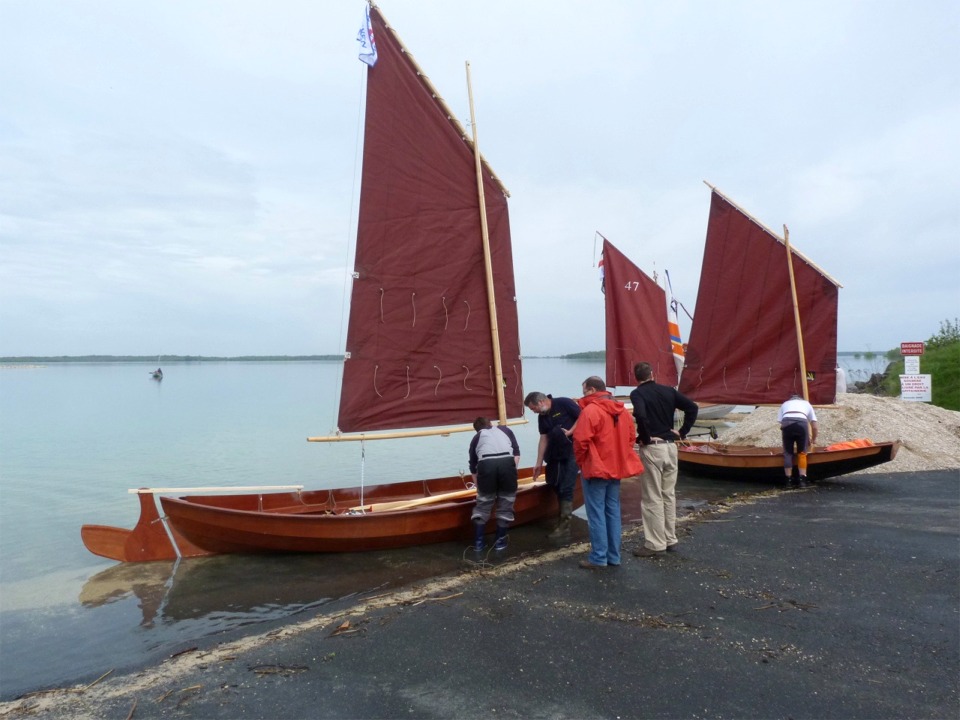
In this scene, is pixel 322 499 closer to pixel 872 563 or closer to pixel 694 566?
pixel 694 566

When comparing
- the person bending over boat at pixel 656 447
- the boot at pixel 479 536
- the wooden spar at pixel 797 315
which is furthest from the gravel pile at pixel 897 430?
the boot at pixel 479 536

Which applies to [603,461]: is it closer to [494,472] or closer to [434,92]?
[494,472]

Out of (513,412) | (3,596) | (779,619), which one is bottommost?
(3,596)

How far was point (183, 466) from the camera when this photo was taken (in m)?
19.9

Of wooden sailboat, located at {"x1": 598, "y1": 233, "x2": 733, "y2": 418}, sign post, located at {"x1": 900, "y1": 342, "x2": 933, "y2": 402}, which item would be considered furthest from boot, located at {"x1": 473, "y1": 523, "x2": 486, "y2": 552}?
sign post, located at {"x1": 900, "y1": 342, "x2": 933, "y2": 402}

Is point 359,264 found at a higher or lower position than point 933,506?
higher

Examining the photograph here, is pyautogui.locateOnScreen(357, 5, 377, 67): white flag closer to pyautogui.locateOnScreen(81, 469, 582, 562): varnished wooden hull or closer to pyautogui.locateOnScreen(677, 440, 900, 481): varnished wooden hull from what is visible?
pyautogui.locateOnScreen(81, 469, 582, 562): varnished wooden hull

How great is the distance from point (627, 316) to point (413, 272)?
10.8 metres

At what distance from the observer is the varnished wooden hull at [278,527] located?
7723 mm

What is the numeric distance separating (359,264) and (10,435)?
27.1 m

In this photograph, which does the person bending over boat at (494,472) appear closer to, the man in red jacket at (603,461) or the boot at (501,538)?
the boot at (501,538)

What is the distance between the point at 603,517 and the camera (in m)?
6.66

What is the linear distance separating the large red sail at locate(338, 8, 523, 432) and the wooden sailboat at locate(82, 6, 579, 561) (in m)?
0.02

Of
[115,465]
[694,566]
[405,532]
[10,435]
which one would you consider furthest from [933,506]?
[10,435]
